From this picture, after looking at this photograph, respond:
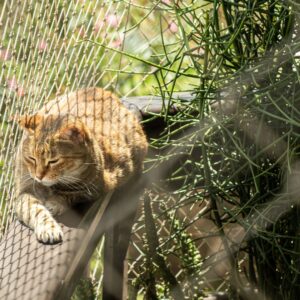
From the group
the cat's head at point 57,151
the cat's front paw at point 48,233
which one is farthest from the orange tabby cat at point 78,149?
the cat's front paw at point 48,233

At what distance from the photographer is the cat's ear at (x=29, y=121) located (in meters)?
2.24

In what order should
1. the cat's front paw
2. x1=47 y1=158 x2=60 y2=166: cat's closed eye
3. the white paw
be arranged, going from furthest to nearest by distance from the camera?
x1=47 y1=158 x2=60 y2=166: cat's closed eye
the white paw
the cat's front paw

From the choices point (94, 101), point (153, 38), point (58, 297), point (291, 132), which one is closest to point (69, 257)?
point (58, 297)

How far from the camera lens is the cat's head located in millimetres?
2498

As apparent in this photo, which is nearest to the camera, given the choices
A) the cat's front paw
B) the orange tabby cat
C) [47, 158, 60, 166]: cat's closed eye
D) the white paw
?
the cat's front paw

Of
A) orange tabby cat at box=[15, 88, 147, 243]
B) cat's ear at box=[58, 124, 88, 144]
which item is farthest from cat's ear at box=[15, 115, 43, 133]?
cat's ear at box=[58, 124, 88, 144]

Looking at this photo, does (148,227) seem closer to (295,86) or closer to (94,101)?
(94,101)

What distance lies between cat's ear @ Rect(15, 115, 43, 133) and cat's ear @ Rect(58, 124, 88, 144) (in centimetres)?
13

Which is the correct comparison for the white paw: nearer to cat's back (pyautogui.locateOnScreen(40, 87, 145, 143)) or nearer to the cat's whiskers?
the cat's whiskers

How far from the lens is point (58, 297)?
167cm

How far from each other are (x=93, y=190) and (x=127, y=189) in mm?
184

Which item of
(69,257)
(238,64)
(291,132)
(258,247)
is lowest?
(258,247)

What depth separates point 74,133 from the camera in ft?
8.25

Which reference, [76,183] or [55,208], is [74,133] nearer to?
[76,183]
